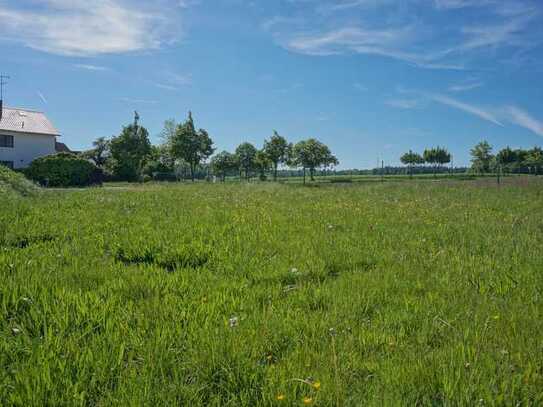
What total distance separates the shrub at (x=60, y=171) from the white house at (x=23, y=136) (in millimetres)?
11203

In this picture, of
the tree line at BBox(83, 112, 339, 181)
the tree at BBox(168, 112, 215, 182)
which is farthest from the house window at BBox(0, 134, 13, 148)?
the tree at BBox(168, 112, 215, 182)

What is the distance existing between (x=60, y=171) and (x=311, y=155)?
44.5 metres

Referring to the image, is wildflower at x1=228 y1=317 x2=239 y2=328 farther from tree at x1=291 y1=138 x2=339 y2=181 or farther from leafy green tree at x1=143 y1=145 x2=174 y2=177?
tree at x1=291 y1=138 x2=339 y2=181

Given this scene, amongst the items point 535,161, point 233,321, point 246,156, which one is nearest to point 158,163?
point 246,156

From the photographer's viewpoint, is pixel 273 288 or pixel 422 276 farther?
pixel 422 276

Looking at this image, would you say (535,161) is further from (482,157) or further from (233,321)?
(233,321)

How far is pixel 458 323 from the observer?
3326 mm

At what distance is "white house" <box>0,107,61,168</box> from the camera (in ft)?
150

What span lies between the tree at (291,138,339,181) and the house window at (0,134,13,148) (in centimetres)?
4569

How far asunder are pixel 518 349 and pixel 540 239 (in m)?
5.88

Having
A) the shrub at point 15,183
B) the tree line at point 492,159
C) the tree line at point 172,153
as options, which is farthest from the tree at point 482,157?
the shrub at point 15,183

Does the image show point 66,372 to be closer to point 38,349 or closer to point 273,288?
point 38,349

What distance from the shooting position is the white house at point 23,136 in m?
45.8

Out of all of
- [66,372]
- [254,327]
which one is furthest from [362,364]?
[66,372]
